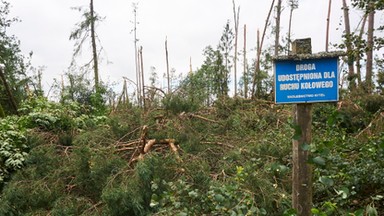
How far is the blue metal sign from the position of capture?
1.85 metres

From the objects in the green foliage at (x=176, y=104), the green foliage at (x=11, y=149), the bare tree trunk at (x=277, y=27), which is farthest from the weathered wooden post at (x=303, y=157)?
the bare tree trunk at (x=277, y=27)

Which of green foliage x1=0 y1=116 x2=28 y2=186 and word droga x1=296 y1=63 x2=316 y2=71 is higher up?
word droga x1=296 y1=63 x2=316 y2=71

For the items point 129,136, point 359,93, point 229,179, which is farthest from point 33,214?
point 359,93

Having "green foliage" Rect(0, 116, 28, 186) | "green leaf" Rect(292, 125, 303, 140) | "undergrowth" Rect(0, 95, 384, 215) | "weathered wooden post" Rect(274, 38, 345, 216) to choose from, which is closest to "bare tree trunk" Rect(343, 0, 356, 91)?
"undergrowth" Rect(0, 95, 384, 215)

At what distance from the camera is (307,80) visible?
6.21ft

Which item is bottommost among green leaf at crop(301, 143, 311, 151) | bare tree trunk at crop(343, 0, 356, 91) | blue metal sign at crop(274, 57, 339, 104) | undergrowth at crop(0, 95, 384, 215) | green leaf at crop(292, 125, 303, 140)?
undergrowth at crop(0, 95, 384, 215)

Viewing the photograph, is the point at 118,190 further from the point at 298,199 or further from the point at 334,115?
the point at 334,115

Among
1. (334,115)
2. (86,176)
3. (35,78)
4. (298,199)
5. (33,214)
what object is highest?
(35,78)

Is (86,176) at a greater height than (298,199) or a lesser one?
lesser

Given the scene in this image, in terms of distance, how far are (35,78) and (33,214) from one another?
1553 centimetres

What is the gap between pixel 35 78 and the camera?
17.5m

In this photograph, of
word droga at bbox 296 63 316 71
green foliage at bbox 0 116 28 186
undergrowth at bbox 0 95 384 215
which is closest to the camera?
word droga at bbox 296 63 316 71

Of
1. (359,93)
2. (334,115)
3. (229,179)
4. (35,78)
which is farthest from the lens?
(35,78)

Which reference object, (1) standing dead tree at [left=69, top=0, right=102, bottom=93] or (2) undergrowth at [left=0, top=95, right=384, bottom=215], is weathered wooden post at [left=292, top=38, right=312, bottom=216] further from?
(1) standing dead tree at [left=69, top=0, right=102, bottom=93]
